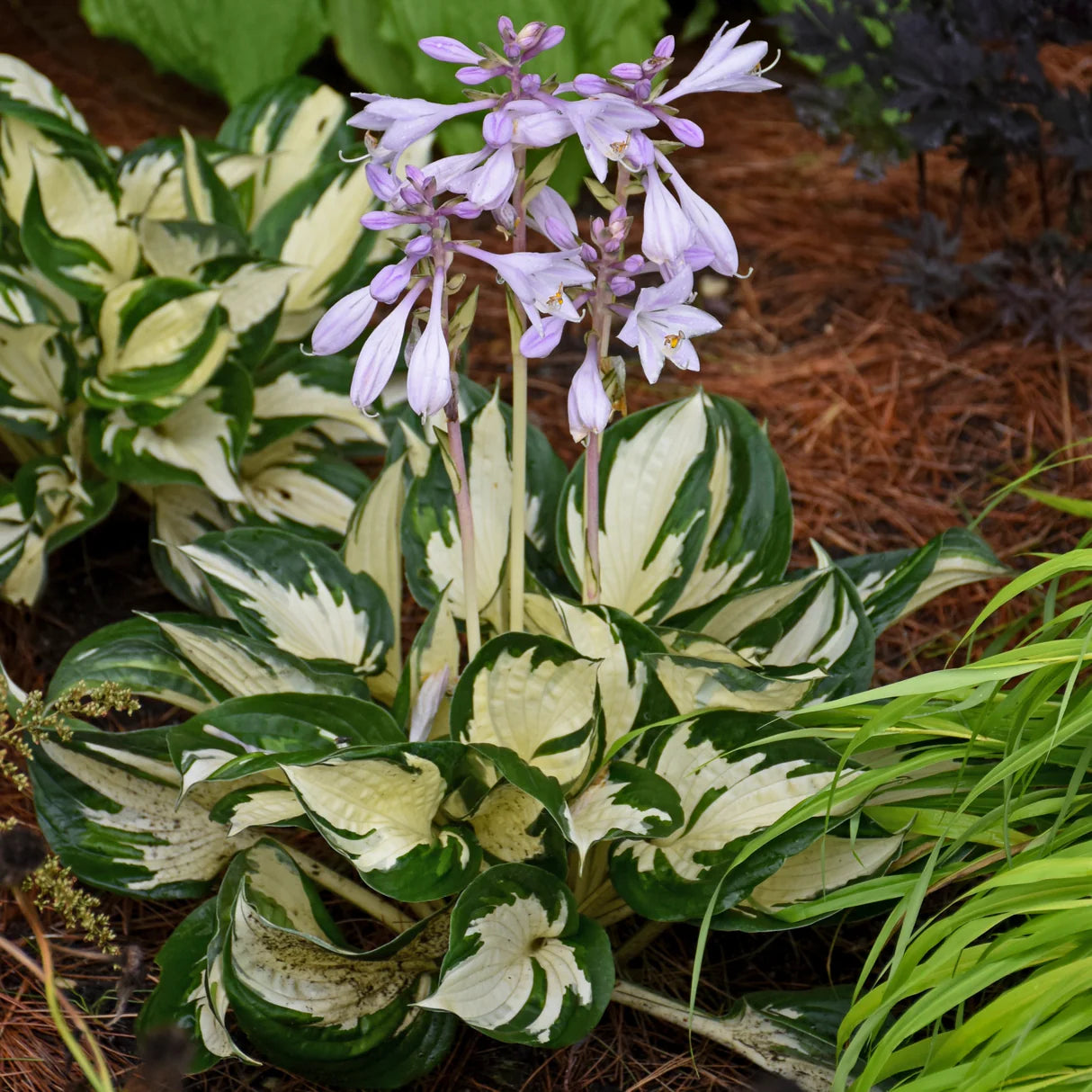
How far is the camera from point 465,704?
1.44 m

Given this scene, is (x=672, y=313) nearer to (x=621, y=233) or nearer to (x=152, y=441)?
(x=621, y=233)

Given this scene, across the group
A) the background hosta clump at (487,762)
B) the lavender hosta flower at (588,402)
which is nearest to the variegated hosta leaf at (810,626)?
the background hosta clump at (487,762)

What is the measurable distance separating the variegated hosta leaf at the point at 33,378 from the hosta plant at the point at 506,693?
514mm

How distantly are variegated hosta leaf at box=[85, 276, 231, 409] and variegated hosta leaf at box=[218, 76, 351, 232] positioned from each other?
470mm

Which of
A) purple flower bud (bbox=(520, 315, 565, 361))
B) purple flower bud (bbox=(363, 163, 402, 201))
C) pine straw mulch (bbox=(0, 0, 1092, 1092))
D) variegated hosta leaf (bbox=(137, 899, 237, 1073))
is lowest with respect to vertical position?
pine straw mulch (bbox=(0, 0, 1092, 1092))

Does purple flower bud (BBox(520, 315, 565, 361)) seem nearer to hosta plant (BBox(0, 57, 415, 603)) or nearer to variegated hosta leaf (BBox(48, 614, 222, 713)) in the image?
variegated hosta leaf (BBox(48, 614, 222, 713))

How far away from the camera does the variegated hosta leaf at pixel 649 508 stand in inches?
67.4

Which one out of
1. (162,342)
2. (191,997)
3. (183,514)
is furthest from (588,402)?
(183,514)

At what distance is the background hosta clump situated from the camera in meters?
1.36

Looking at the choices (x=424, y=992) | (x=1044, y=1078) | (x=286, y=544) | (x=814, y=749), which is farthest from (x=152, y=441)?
(x=1044, y=1078)

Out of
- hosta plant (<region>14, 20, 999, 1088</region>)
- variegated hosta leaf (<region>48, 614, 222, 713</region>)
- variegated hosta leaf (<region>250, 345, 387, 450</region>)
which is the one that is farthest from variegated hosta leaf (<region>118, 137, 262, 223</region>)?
variegated hosta leaf (<region>48, 614, 222, 713</region>)

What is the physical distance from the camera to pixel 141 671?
63.9 inches

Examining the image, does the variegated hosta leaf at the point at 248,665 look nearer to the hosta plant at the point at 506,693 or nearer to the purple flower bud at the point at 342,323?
the hosta plant at the point at 506,693

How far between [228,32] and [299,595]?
6.31 feet
